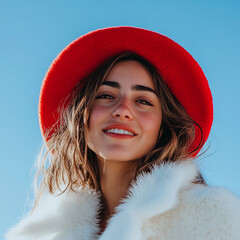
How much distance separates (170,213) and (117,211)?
20.6 inches

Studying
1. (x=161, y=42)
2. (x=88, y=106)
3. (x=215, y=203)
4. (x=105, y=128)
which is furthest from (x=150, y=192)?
(x=161, y=42)

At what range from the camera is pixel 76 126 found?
3.26m

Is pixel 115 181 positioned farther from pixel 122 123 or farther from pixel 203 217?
pixel 203 217

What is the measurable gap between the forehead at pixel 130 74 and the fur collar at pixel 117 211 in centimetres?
75

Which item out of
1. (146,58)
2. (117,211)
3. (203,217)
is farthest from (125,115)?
(203,217)

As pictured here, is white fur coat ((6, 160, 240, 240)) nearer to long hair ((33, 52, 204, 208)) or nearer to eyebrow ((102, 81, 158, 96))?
long hair ((33, 52, 204, 208))

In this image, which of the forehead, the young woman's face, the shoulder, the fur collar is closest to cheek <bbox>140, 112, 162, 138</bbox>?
the young woman's face

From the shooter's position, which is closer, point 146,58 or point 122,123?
point 122,123

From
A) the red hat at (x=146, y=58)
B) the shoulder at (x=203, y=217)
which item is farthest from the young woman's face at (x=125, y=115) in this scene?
the shoulder at (x=203, y=217)

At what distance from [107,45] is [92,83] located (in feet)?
1.11

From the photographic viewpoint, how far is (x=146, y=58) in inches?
127

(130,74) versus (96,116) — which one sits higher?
(130,74)

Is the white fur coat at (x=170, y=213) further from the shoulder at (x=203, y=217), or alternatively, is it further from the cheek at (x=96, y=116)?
the cheek at (x=96, y=116)

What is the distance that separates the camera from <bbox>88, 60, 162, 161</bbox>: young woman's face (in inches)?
117
